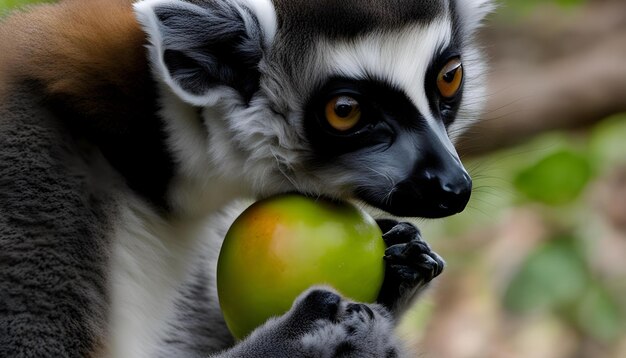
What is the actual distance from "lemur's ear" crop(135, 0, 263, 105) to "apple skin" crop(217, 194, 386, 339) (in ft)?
1.28

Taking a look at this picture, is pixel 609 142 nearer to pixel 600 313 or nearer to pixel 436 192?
pixel 600 313

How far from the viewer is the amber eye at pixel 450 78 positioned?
338 centimetres

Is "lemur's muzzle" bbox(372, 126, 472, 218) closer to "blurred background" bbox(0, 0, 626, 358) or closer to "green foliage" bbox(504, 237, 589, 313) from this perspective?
"blurred background" bbox(0, 0, 626, 358)

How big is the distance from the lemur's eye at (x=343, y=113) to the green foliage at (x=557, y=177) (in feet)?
10.4

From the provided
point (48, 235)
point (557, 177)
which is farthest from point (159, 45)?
point (557, 177)

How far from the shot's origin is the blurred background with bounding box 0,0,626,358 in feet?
20.7

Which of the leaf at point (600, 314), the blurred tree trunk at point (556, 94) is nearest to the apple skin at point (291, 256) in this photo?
the blurred tree trunk at point (556, 94)

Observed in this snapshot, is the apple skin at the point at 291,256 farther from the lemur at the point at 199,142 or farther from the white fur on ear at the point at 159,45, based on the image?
the white fur on ear at the point at 159,45

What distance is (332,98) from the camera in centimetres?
324

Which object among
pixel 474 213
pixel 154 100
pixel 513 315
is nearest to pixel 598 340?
pixel 513 315

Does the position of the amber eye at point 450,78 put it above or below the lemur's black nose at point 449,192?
above

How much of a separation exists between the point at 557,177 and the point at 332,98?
3.26 meters

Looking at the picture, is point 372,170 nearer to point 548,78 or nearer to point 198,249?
point 198,249

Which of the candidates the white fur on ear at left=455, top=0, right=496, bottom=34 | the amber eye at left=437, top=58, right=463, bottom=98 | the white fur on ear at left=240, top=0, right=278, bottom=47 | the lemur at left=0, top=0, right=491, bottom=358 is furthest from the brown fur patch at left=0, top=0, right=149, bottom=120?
the white fur on ear at left=455, top=0, right=496, bottom=34
